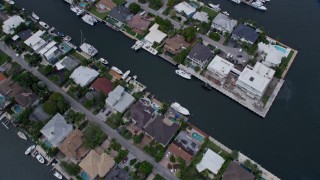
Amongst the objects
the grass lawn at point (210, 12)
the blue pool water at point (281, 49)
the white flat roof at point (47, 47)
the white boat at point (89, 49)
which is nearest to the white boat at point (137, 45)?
the white boat at point (89, 49)

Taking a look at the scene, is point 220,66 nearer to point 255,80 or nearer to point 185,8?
point 255,80

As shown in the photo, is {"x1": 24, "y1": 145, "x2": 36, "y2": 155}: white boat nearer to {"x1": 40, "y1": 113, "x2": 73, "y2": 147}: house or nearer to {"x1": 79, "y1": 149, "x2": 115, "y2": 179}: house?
{"x1": 40, "y1": 113, "x2": 73, "y2": 147}: house

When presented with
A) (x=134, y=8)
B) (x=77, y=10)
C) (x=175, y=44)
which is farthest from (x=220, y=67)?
(x=77, y=10)

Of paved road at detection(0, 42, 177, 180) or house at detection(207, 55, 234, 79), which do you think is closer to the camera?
paved road at detection(0, 42, 177, 180)

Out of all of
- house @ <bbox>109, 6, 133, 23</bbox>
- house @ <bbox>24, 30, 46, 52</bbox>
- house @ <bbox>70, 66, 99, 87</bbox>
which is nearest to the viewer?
house @ <bbox>70, 66, 99, 87</bbox>

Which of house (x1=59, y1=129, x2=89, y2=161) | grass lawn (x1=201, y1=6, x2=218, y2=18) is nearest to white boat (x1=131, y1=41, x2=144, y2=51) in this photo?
grass lawn (x1=201, y1=6, x2=218, y2=18)

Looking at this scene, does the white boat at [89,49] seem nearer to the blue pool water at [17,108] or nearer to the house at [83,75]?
the house at [83,75]

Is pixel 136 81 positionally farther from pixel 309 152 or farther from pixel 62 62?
pixel 309 152
